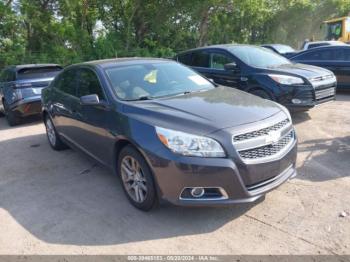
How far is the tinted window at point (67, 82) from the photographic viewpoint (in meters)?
5.27

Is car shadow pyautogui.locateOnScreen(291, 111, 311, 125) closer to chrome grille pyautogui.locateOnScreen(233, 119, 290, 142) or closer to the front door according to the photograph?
chrome grille pyautogui.locateOnScreen(233, 119, 290, 142)

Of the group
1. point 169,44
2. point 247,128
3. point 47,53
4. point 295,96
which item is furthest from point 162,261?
point 169,44

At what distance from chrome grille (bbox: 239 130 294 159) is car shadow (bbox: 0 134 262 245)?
68 centimetres

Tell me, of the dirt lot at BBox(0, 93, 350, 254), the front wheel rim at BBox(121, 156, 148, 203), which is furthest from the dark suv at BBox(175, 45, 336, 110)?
the front wheel rim at BBox(121, 156, 148, 203)

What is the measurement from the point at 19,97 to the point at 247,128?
6674mm

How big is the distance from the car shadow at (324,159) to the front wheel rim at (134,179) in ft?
6.70

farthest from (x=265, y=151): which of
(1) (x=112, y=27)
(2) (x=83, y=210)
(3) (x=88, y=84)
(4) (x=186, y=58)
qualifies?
(1) (x=112, y=27)

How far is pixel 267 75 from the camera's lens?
271 inches

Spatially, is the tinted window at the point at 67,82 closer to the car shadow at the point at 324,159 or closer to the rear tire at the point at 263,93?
the car shadow at the point at 324,159

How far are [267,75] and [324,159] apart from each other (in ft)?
7.93

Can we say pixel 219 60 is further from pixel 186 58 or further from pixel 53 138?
pixel 53 138

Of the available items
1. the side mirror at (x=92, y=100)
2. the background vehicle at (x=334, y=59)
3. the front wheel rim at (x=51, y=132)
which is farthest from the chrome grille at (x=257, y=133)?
the background vehicle at (x=334, y=59)

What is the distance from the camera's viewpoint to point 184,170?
3232 mm

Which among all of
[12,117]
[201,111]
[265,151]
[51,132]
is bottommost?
[12,117]
